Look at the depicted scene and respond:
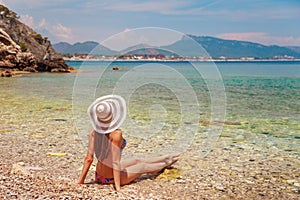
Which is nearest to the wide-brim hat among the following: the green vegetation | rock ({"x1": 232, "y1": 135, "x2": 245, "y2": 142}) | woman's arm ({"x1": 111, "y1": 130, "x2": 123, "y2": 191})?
woman's arm ({"x1": 111, "y1": 130, "x2": 123, "y2": 191})

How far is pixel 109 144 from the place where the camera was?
5.77 m

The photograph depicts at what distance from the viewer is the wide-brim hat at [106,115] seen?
555cm

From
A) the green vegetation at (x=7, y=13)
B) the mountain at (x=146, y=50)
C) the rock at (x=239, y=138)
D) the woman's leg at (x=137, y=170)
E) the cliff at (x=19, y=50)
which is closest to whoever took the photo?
the woman's leg at (x=137, y=170)

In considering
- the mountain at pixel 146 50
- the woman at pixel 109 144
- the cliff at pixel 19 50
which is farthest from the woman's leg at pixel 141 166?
the cliff at pixel 19 50

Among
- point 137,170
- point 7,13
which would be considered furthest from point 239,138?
point 7,13

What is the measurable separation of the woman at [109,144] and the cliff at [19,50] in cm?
3650

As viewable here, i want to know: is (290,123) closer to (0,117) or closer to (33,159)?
(33,159)

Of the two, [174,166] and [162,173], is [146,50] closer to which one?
[174,166]

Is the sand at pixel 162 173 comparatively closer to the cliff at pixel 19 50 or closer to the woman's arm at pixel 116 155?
the woman's arm at pixel 116 155

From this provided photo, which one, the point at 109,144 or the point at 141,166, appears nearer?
the point at 109,144

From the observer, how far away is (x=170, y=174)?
7.16 metres

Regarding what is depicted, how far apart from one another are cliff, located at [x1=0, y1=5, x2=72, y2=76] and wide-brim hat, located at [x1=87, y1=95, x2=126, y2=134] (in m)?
36.8

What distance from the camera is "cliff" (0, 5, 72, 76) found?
44.5 meters

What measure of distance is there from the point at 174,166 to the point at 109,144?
8.01ft
